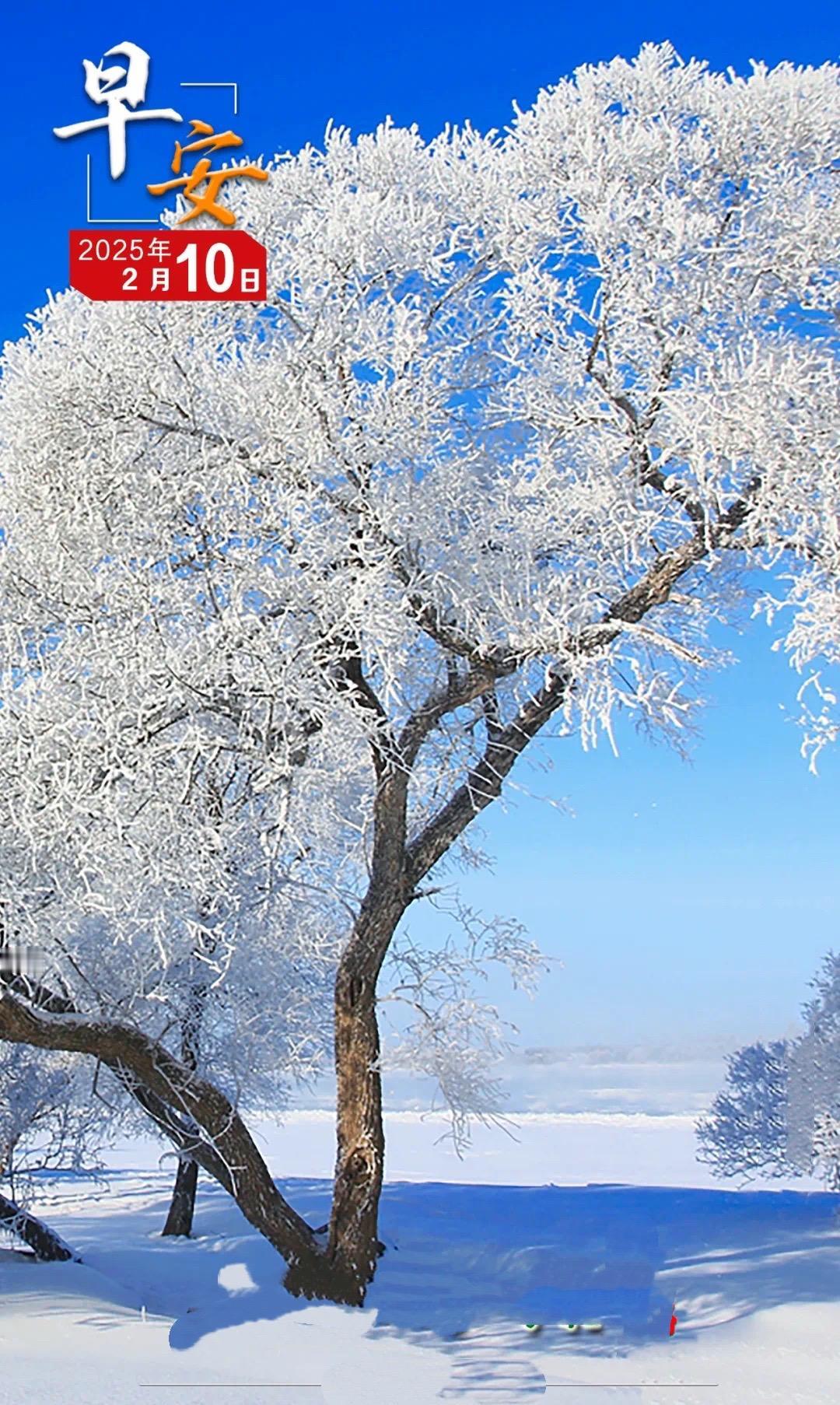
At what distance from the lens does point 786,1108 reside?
742 inches

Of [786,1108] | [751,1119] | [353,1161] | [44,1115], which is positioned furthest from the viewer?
[751,1119]

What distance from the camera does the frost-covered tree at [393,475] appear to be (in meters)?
7.92

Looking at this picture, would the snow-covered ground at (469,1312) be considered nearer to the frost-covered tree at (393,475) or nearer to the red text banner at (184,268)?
the frost-covered tree at (393,475)

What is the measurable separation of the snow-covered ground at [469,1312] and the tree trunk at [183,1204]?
34cm

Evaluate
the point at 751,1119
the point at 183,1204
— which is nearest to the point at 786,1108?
the point at 751,1119

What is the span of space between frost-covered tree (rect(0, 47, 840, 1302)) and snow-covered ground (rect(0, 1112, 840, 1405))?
1.12 m

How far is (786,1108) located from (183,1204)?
9354 millimetres

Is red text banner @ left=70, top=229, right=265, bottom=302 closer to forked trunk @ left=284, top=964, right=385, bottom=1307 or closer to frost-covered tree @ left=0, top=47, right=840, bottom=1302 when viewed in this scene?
frost-covered tree @ left=0, top=47, right=840, bottom=1302

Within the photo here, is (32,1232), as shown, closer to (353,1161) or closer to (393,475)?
(353,1161)

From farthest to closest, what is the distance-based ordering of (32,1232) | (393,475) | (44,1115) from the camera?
(44,1115) → (32,1232) → (393,475)

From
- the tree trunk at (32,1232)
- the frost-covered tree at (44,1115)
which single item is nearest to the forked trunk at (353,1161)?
the tree trunk at (32,1232)

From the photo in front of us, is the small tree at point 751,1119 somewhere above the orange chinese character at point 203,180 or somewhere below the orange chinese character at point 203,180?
below

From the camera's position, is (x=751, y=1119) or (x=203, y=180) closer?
(x=203, y=180)

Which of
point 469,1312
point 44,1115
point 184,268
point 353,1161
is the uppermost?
point 184,268
